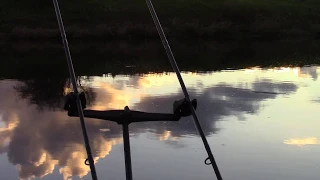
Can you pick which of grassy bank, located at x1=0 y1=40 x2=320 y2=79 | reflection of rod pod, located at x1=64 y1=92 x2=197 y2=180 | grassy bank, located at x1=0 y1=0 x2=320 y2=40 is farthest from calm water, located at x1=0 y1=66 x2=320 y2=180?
grassy bank, located at x1=0 y1=0 x2=320 y2=40

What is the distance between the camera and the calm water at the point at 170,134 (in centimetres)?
986

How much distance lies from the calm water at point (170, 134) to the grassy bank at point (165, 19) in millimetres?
24877

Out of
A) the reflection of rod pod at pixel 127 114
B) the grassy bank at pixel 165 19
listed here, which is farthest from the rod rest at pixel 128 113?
the grassy bank at pixel 165 19

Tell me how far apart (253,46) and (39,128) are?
29011 millimetres

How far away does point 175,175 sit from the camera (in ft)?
31.1

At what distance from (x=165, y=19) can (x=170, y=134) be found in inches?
1497

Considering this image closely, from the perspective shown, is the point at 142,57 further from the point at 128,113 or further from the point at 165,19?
the point at 128,113

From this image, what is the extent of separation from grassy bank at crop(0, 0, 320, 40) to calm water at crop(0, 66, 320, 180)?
81.6ft

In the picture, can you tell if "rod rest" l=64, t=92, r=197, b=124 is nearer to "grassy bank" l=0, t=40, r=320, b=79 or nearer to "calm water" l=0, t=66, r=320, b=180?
"calm water" l=0, t=66, r=320, b=180

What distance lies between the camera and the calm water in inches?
388

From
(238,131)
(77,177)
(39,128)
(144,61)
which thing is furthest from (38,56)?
(77,177)

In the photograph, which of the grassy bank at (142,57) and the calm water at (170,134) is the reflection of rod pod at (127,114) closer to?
the calm water at (170,134)

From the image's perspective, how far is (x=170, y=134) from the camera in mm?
12594

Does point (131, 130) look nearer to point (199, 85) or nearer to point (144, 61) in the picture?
point (199, 85)
